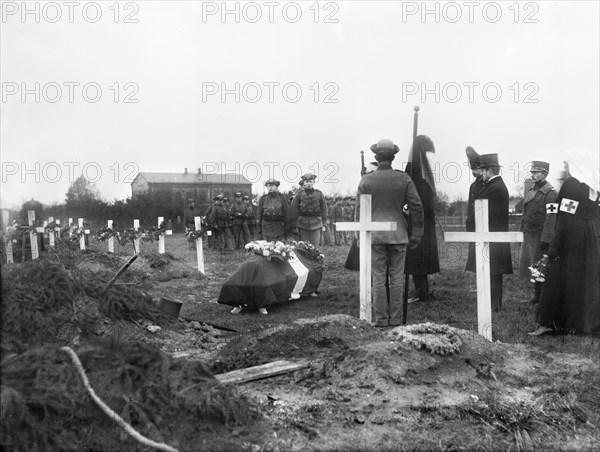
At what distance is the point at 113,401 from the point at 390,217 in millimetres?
4869

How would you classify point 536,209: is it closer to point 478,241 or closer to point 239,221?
point 478,241

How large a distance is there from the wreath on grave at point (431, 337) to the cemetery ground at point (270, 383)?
3cm

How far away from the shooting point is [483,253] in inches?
282

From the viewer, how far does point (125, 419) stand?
12.1 feet

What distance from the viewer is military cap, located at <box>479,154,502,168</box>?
28.5 feet

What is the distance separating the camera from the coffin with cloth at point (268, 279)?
8.86 metres

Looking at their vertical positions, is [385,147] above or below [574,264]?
above

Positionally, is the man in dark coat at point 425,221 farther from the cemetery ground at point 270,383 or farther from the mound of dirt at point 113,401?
the mound of dirt at point 113,401

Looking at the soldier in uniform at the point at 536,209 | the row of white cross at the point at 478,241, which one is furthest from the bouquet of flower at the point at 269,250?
the soldier in uniform at the point at 536,209

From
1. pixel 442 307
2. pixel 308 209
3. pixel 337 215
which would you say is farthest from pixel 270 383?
pixel 337 215

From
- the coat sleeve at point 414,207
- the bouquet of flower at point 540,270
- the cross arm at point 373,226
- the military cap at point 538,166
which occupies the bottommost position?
the bouquet of flower at point 540,270

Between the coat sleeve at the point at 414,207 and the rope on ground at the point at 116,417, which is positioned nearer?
the rope on ground at the point at 116,417

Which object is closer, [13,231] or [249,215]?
[13,231]

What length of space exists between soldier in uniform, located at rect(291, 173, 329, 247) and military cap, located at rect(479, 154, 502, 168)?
6790 mm
